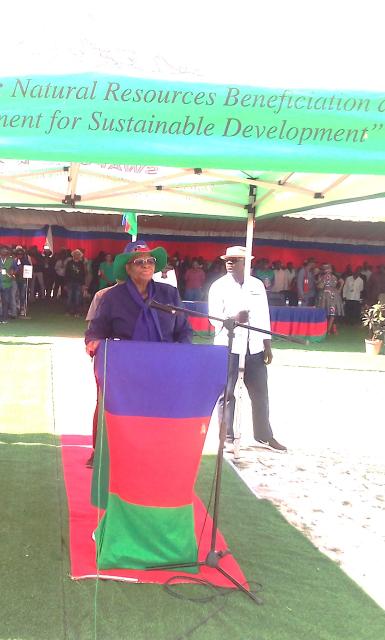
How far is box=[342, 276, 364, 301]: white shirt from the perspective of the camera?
716 inches

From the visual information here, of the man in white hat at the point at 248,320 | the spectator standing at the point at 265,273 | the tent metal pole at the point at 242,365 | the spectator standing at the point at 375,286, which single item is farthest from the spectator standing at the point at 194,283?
the tent metal pole at the point at 242,365

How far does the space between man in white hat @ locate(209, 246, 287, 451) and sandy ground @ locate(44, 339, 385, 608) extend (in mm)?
582

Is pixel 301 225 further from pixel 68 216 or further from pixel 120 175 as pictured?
pixel 120 175

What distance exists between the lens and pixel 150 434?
297cm

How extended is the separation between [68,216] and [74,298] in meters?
2.58

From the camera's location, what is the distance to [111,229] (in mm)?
18047

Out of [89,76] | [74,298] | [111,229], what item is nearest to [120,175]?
[89,76]

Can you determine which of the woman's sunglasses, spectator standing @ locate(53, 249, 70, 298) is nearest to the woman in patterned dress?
spectator standing @ locate(53, 249, 70, 298)

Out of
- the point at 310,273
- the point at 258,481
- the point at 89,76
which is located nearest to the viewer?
the point at 89,76

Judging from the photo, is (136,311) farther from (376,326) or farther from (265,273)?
(265,273)

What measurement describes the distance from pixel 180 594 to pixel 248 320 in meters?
2.68

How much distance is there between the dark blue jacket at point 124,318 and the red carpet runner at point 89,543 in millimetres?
1087

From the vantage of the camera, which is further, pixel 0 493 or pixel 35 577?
pixel 0 493

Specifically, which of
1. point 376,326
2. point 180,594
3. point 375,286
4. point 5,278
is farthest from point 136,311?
point 375,286
